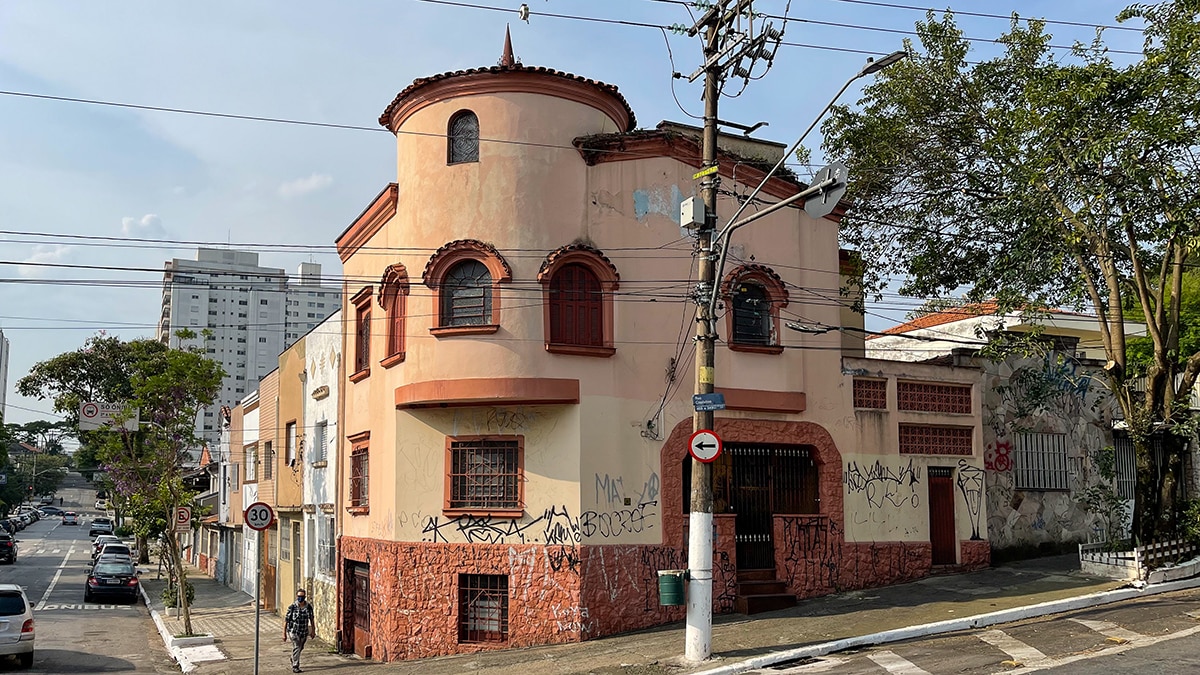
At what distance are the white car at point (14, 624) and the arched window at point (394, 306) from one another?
25.4 feet

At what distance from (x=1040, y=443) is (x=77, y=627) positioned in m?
23.8

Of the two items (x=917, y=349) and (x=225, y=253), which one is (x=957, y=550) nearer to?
(x=917, y=349)

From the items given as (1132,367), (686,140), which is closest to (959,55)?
(686,140)

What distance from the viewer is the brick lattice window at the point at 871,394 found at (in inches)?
750

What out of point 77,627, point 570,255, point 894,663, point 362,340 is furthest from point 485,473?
point 77,627

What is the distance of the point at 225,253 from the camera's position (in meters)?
124

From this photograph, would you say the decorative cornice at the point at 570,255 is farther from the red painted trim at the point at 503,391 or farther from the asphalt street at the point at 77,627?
the asphalt street at the point at 77,627

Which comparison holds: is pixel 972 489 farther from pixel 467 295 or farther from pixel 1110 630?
pixel 467 295

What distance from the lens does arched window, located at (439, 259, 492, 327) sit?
16531mm

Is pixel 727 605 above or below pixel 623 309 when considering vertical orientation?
below

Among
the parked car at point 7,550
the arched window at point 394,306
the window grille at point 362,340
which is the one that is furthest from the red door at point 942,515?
the parked car at point 7,550

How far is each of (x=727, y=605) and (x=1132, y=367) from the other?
23.6 m

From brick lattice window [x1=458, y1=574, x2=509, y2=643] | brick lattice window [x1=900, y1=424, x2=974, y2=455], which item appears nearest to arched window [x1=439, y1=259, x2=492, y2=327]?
brick lattice window [x1=458, y1=574, x2=509, y2=643]

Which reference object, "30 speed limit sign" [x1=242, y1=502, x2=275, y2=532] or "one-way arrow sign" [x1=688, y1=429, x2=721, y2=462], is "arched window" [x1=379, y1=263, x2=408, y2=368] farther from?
"one-way arrow sign" [x1=688, y1=429, x2=721, y2=462]
